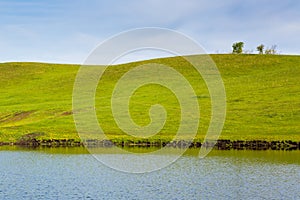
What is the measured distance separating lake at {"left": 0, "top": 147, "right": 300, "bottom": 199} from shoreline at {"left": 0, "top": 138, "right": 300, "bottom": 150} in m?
4.45

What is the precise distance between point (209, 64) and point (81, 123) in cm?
5409

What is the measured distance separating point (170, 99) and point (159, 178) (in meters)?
49.8

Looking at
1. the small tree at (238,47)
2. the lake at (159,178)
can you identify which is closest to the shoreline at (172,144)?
the lake at (159,178)

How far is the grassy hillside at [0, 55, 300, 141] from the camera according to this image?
71.2 meters

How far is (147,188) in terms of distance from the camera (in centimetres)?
3881

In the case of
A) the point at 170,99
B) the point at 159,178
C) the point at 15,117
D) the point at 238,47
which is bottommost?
the point at 159,178

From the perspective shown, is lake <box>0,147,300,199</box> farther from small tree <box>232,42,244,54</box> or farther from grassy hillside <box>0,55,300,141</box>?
small tree <box>232,42,244,54</box>

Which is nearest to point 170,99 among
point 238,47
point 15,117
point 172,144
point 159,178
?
point 15,117

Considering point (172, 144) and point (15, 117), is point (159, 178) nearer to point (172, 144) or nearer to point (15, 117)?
point (172, 144)

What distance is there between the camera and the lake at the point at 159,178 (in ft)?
120

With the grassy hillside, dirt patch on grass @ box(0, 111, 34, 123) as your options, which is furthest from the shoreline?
dirt patch on grass @ box(0, 111, 34, 123)

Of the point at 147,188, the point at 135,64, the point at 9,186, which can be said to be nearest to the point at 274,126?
the point at 147,188

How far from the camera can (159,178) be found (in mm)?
43094

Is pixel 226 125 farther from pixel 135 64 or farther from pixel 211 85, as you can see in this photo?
pixel 135 64
